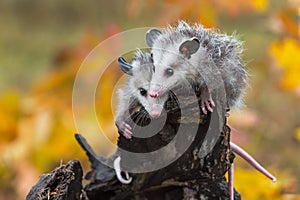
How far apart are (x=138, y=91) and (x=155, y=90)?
55 mm

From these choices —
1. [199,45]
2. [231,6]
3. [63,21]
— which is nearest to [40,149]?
[231,6]

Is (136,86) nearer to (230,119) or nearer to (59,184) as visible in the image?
(59,184)

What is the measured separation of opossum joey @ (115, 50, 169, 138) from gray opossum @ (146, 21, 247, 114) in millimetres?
18

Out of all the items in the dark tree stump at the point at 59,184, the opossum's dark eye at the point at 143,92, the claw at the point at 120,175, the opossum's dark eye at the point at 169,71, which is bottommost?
the dark tree stump at the point at 59,184

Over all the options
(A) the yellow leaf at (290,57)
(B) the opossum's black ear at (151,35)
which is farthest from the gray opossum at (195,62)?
(A) the yellow leaf at (290,57)

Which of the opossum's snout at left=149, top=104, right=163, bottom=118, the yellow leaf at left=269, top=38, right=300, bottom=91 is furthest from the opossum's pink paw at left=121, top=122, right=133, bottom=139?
the yellow leaf at left=269, top=38, right=300, bottom=91

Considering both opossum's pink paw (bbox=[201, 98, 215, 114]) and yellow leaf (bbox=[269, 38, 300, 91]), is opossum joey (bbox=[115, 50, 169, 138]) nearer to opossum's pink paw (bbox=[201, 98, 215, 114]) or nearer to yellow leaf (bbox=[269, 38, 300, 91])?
opossum's pink paw (bbox=[201, 98, 215, 114])

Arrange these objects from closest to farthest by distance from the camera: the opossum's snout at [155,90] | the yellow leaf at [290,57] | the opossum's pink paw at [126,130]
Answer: the opossum's snout at [155,90] < the opossum's pink paw at [126,130] < the yellow leaf at [290,57]

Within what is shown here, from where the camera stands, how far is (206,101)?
3.17 feet

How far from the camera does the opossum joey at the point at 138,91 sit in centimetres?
95

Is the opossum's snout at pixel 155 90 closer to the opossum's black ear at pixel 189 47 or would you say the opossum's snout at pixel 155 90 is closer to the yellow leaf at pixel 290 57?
the opossum's black ear at pixel 189 47

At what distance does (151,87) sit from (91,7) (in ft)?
15.1

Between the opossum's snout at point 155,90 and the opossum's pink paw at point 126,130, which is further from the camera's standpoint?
the opossum's pink paw at point 126,130

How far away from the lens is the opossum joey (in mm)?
952
